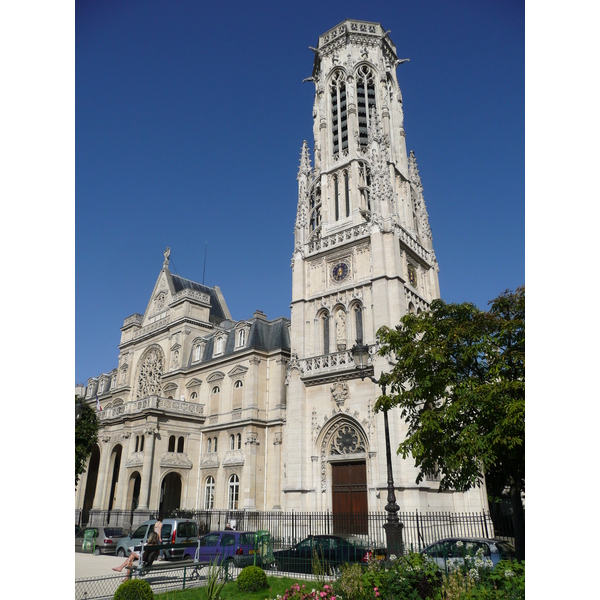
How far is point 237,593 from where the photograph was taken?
39.5 ft

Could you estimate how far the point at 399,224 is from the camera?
29531 mm

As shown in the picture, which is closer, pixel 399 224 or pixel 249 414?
pixel 399 224

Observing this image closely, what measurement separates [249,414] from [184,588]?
21.1m

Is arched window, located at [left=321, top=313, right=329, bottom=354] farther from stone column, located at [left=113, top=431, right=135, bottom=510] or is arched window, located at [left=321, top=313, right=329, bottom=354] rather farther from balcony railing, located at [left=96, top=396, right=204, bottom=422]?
stone column, located at [left=113, top=431, right=135, bottom=510]

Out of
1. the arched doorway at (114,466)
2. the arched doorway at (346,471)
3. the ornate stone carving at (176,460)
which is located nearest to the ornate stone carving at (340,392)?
the arched doorway at (346,471)

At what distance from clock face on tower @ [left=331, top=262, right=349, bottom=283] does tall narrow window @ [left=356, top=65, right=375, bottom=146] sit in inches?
387

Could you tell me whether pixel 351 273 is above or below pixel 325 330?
above

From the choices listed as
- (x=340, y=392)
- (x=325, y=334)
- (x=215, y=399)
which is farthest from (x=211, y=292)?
(x=340, y=392)

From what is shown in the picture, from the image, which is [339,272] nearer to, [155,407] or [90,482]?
[155,407]

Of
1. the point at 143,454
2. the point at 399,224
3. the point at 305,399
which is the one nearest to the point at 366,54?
the point at 399,224

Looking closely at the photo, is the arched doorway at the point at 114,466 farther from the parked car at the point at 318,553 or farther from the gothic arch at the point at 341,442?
the parked car at the point at 318,553

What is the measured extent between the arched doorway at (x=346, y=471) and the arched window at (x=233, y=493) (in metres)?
8.47

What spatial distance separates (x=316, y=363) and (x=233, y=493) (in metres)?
11.4
